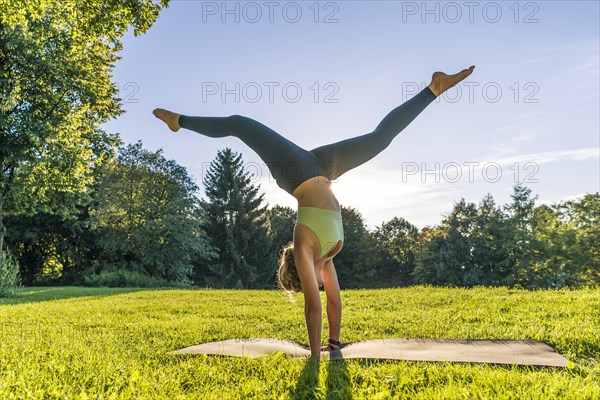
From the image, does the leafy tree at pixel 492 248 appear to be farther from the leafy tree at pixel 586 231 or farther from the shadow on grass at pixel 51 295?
the shadow on grass at pixel 51 295

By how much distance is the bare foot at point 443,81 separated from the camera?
4359 millimetres

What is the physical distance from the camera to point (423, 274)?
1593 inches

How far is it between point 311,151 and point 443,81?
1.57 meters

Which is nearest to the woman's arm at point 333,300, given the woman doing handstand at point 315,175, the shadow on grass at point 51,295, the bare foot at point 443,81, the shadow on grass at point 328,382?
the woman doing handstand at point 315,175

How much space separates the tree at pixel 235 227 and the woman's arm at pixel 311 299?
34.8 metres

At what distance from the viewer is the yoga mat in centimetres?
343

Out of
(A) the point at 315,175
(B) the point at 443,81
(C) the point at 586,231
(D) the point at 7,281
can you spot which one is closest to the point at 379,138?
(A) the point at 315,175

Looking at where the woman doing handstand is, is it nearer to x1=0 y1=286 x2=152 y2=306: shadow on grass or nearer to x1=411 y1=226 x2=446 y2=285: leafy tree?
x1=0 y1=286 x2=152 y2=306: shadow on grass

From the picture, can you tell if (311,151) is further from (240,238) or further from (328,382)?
(240,238)

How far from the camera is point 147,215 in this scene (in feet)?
96.0

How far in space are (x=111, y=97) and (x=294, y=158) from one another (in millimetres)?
16832

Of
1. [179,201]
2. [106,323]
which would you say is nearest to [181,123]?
[106,323]

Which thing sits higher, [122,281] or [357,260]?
[357,260]

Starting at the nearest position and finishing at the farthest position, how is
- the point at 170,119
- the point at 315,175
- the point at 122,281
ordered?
the point at 315,175 < the point at 170,119 < the point at 122,281
